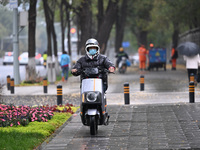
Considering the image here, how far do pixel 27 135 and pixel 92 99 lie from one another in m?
1.37

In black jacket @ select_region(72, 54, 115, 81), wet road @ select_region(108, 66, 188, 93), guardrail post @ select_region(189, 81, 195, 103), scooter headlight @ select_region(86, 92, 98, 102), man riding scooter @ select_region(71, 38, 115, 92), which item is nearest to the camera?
scooter headlight @ select_region(86, 92, 98, 102)

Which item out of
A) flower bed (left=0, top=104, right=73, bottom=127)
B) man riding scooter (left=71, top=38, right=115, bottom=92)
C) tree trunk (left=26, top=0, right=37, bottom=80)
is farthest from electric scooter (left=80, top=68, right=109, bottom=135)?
tree trunk (left=26, top=0, right=37, bottom=80)

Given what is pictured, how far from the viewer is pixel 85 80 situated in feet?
30.6

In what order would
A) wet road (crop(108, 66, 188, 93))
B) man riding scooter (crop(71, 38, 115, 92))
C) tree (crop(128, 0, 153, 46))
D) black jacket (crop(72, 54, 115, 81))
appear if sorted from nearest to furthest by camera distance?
man riding scooter (crop(71, 38, 115, 92)) < black jacket (crop(72, 54, 115, 81)) < wet road (crop(108, 66, 188, 93)) < tree (crop(128, 0, 153, 46))

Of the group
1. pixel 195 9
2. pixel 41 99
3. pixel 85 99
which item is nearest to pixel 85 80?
pixel 85 99

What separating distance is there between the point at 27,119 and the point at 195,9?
24.5 m

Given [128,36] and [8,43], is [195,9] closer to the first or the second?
[128,36]

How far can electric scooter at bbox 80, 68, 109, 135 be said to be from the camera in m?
9.18

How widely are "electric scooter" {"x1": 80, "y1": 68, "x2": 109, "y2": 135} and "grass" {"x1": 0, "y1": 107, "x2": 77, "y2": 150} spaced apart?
907 millimetres

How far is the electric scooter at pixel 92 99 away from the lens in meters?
9.18

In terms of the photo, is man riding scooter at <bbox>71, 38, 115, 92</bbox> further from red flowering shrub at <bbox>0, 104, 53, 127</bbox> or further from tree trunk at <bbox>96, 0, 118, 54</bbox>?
tree trunk at <bbox>96, 0, 118, 54</bbox>

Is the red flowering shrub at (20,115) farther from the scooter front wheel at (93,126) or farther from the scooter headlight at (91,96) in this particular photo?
the scooter headlight at (91,96)

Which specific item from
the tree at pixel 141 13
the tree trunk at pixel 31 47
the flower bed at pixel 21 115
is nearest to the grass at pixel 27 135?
the flower bed at pixel 21 115

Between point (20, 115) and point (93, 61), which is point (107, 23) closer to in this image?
point (20, 115)
